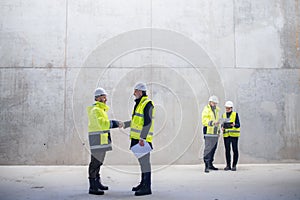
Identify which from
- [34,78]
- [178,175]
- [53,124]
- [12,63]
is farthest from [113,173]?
[12,63]

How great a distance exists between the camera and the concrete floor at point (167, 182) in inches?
167

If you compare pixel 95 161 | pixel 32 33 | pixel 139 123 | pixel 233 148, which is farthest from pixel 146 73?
pixel 95 161

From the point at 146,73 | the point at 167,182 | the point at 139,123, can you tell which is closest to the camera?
the point at 139,123

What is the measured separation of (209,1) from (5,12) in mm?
5092

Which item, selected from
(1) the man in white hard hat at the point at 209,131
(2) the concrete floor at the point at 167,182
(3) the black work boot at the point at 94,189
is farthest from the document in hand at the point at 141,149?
(1) the man in white hard hat at the point at 209,131

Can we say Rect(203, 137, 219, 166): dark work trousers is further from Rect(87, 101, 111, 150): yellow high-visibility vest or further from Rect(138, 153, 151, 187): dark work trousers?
Rect(87, 101, 111, 150): yellow high-visibility vest

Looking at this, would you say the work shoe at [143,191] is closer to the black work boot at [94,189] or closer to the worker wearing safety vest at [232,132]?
the black work boot at [94,189]

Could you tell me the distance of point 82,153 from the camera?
768 cm

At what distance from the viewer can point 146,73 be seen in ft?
25.7

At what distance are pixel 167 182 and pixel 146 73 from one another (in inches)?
128

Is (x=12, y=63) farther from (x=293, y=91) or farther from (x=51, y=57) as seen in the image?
(x=293, y=91)

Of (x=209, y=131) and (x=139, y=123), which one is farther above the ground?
(x=139, y=123)

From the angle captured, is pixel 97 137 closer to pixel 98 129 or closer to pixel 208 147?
pixel 98 129

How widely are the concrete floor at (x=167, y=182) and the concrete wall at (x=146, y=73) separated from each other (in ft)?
1.86
